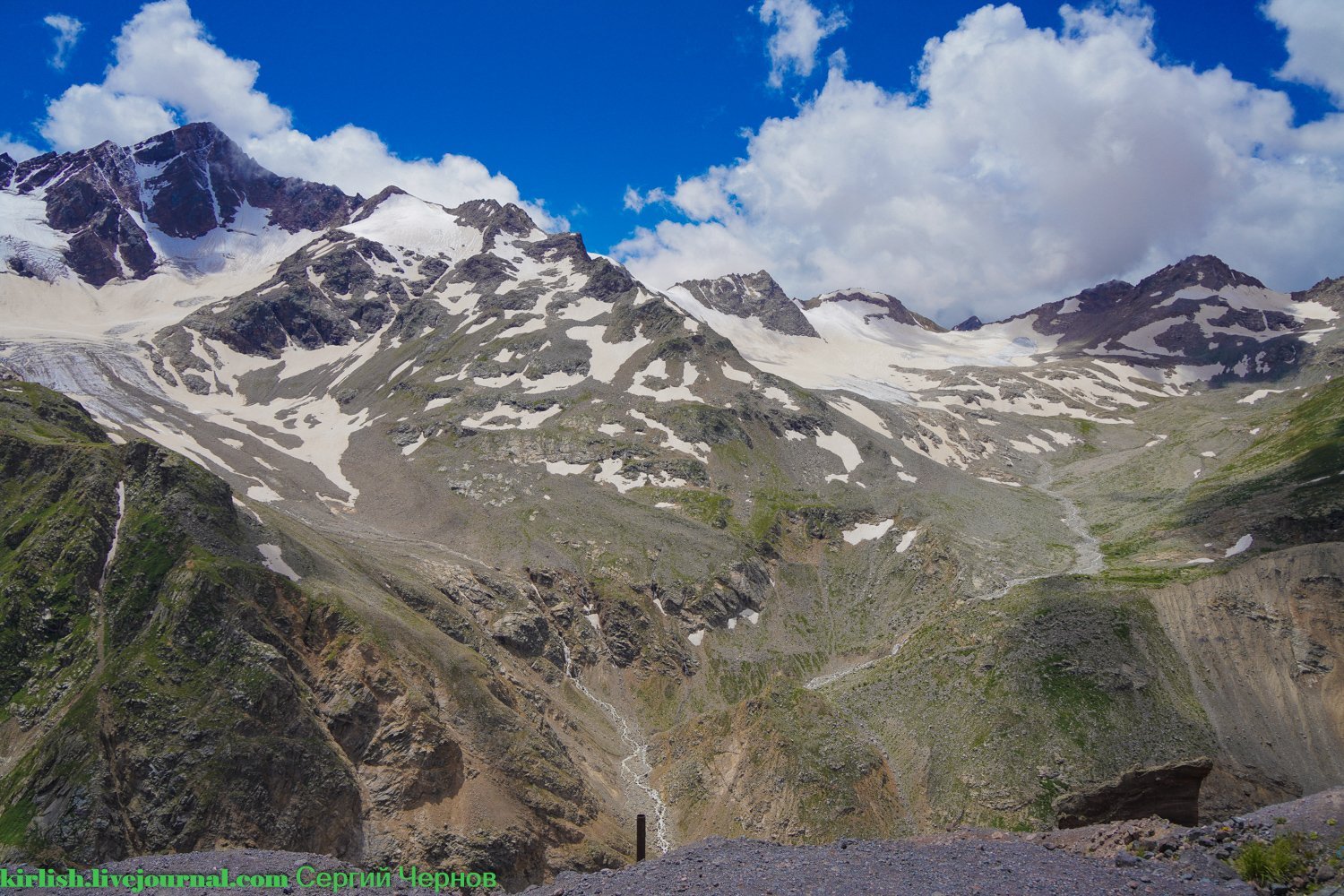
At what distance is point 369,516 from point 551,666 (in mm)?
49335

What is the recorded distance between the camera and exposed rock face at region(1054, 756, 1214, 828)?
37.0 meters

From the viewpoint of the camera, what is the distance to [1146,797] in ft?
122

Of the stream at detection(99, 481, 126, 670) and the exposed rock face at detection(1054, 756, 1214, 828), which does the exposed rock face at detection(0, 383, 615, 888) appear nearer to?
the stream at detection(99, 481, 126, 670)

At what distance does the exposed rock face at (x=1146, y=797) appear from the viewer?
121ft

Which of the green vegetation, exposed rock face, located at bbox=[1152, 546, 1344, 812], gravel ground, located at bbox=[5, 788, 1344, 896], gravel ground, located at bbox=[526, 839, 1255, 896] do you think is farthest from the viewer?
exposed rock face, located at bbox=[1152, 546, 1344, 812]

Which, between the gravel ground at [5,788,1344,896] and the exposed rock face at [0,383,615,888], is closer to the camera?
the gravel ground at [5,788,1344,896]

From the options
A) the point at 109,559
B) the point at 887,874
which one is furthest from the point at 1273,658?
the point at 109,559

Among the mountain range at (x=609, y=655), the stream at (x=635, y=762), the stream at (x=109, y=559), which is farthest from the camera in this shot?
the stream at (x=635, y=762)

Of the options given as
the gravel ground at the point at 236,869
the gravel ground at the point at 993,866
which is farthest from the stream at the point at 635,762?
the gravel ground at the point at 993,866

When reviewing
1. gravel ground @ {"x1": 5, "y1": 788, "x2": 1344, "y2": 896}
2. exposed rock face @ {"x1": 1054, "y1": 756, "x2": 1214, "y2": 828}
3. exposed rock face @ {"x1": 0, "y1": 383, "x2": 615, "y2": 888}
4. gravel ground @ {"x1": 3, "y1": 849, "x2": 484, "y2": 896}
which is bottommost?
exposed rock face @ {"x1": 1054, "y1": 756, "x2": 1214, "y2": 828}

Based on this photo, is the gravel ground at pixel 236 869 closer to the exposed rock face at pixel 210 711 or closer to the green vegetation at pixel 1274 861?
the exposed rock face at pixel 210 711

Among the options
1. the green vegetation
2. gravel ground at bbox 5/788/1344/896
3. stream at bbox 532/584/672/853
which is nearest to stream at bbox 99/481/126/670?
gravel ground at bbox 5/788/1344/896

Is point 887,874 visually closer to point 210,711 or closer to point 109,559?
point 210,711

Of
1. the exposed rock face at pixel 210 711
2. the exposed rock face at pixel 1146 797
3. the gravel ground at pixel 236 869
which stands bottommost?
the exposed rock face at pixel 1146 797
